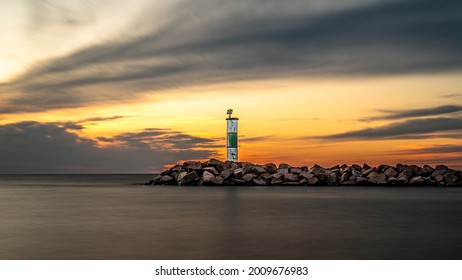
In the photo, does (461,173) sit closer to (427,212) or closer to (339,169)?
(339,169)

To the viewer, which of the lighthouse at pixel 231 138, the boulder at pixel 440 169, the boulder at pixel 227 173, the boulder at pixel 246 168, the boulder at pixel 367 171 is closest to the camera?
the boulder at pixel 227 173

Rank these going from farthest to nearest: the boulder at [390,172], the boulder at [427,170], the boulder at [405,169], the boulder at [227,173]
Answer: the boulder at [427,170] < the boulder at [405,169] < the boulder at [390,172] < the boulder at [227,173]

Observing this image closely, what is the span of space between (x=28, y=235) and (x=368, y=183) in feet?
75.3

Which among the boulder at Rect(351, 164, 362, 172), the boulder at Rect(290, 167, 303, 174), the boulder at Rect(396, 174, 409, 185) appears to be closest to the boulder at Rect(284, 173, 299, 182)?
the boulder at Rect(290, 167, 303, 174)

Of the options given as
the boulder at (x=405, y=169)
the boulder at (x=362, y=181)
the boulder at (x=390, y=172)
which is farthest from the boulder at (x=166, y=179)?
the boulder at (x=405, y=169)

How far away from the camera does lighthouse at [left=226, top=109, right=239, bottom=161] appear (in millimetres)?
30869

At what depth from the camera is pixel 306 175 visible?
2988cm

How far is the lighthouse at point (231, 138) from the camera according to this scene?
3087 cm

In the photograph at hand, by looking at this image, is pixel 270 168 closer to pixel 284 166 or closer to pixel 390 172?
pixel 284 166

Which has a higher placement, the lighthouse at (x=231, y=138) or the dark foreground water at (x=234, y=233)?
the lighthouse at (x=231, y=138)

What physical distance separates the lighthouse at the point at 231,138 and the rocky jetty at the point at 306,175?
0.63 m

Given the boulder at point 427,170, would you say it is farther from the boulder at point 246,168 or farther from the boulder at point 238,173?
the boulder at point 238,173

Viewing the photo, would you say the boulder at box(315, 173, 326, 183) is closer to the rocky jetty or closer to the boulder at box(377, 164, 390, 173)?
the rocky jetty
